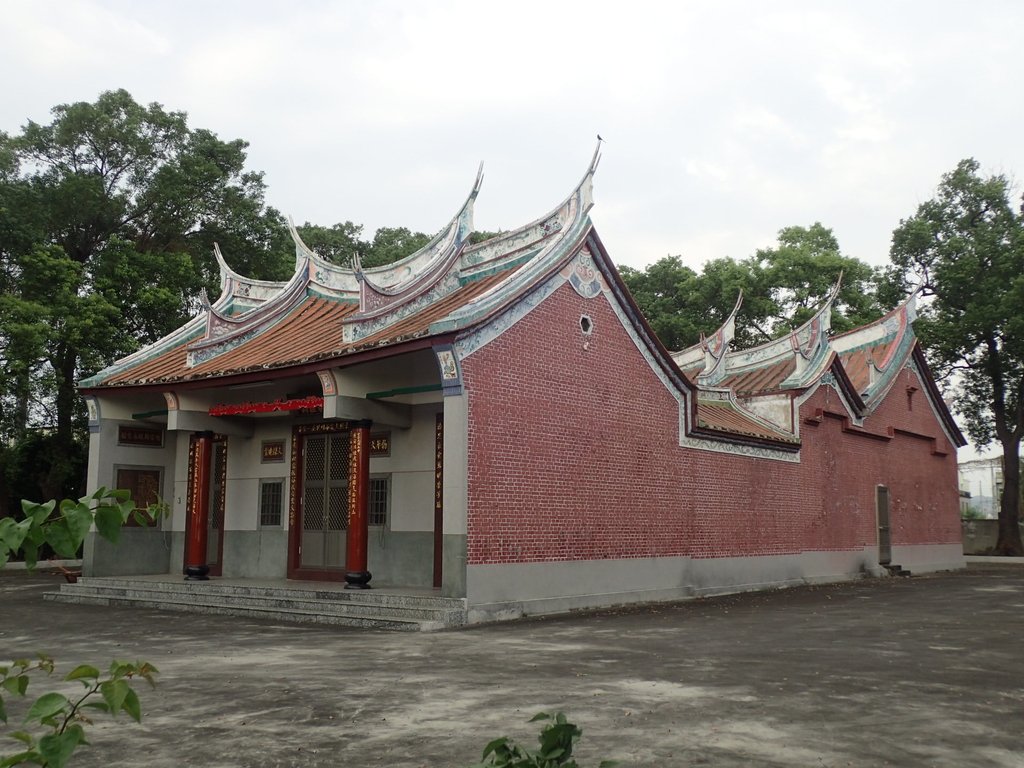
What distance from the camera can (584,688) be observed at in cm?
742

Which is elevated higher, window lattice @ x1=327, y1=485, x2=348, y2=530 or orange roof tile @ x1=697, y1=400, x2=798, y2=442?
orange roof tile @ x1=697, y1=400, x2=798, y2=442

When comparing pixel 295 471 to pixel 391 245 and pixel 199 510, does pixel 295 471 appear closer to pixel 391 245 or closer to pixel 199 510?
pixel 199 510

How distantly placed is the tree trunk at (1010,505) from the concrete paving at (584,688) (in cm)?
2126

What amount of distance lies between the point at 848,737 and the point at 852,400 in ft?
59.1

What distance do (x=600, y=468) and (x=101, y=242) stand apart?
18696mm

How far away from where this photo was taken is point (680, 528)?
16.6m

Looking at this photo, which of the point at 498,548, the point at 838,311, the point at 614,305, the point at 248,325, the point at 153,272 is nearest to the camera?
the point at 498,548

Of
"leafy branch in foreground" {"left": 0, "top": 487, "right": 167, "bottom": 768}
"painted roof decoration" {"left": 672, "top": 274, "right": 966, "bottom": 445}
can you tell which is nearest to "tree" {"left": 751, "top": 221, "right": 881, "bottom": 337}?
"painted roof decoration" {"left": 672, "top": 274, "right": 966, "bottom": 445}

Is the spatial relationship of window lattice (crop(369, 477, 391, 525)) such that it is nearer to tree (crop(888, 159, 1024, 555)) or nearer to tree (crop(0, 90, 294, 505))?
tree (crop(0, 90, 294, 505))

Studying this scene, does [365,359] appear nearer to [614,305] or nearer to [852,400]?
[614,305]

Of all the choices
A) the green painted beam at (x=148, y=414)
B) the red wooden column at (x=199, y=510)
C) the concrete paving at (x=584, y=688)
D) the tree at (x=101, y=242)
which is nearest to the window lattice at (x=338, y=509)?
the red wooden column at (x=199, y=510)

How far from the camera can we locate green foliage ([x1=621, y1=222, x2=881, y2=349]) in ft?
121

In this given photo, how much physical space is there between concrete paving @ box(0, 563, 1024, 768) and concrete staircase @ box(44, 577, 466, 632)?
54cm

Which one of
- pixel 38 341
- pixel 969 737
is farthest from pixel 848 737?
pixel 38 341
